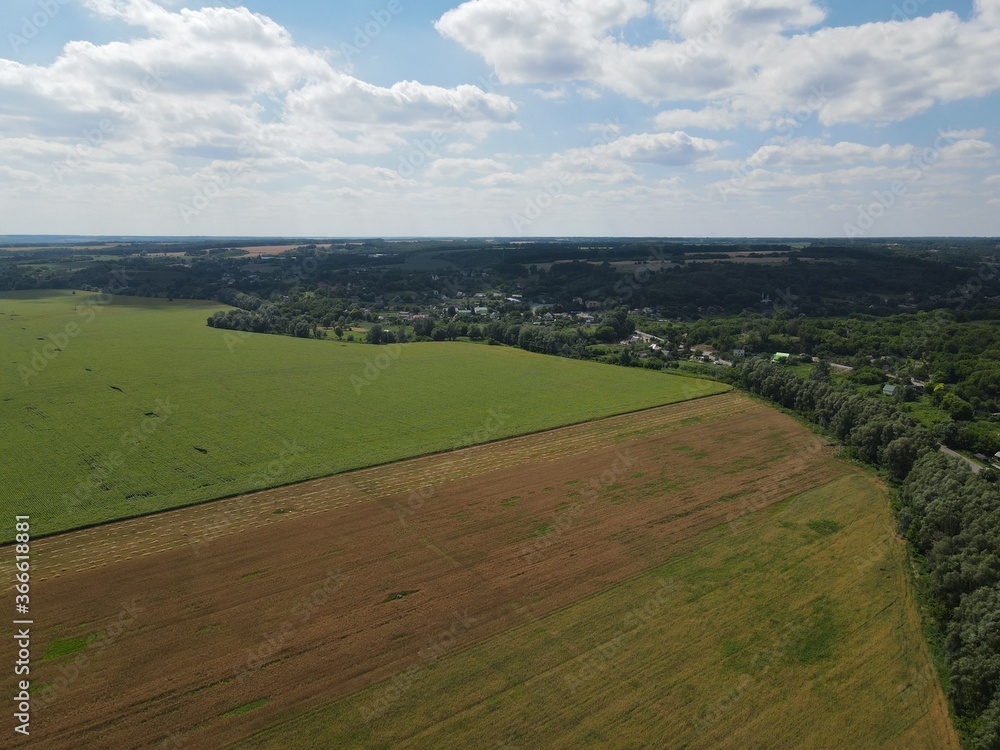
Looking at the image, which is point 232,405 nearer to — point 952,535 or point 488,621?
point 488,621

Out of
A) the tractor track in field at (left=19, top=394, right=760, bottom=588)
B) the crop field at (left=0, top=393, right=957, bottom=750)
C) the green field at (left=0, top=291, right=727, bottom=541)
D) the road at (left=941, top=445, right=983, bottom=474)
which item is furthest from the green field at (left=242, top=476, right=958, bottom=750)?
the green field at (left=0, top=291, right=727, bottom=541)

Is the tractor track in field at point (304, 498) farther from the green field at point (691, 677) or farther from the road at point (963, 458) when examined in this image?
the road at point (963, 458)

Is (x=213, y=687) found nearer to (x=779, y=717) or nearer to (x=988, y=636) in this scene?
(x=779, y=717)

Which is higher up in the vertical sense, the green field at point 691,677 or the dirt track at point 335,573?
the dirt track at point 335,573

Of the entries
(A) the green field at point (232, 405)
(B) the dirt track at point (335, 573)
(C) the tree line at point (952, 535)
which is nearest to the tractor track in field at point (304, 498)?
(B) the dirt track at point (335, 573)

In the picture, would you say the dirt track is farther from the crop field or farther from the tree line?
the tree line

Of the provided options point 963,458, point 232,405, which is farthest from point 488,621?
point 963,458
